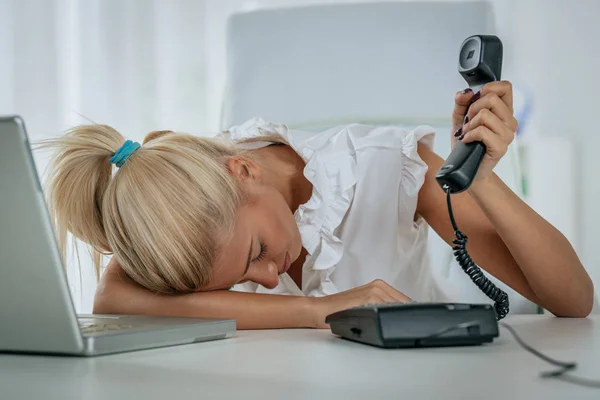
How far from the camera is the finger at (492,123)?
873 mm

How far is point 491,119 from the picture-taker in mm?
875

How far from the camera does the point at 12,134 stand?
0.49 m

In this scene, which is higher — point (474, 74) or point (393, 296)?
point (474, 74)

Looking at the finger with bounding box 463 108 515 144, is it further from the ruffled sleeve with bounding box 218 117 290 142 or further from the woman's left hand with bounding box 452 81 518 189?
the ruffled sleeve with bounding box 218 117 290 142

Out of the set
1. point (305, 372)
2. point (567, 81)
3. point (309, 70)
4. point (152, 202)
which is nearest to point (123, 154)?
point (152, 202)

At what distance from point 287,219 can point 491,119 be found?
0.39 m

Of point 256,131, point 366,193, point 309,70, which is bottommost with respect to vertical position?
point 366,193

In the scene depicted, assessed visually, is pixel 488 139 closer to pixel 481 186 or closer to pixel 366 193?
pixel 481 186

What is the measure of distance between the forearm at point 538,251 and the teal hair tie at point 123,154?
1.64 feet

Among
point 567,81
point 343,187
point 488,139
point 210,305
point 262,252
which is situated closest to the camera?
point 488,139

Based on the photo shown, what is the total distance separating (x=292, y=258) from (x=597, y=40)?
1.59 meters

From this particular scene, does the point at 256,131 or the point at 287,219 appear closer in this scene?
the point at 287,219

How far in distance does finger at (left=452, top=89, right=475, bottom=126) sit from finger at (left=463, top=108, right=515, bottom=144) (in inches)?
1.8

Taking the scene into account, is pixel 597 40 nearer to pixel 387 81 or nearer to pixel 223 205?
pixel 387 81
